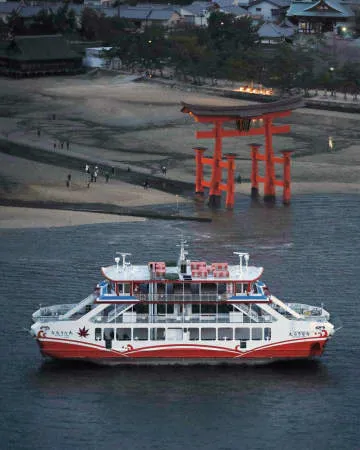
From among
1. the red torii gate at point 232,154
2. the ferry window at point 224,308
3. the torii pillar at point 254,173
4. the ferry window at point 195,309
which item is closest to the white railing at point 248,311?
the ferry window at point 224,308

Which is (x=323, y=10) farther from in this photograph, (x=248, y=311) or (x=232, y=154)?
(x=248, y=311)

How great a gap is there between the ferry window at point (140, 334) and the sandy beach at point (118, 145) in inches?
804

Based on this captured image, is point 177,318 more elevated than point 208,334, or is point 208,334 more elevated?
point 177,318

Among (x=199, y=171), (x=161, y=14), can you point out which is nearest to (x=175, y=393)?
(x=199, y=171)

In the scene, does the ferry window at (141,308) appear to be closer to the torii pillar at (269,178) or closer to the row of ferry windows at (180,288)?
the row of ferry windows at (180,288)

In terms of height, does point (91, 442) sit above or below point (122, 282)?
below

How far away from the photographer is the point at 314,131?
297ft

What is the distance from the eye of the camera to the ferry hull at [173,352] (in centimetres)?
4334

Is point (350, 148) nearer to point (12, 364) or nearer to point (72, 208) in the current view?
point (72, 208)

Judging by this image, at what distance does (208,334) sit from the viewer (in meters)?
43.5

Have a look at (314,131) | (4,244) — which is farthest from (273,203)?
(314,131)

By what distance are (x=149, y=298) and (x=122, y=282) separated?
851mm

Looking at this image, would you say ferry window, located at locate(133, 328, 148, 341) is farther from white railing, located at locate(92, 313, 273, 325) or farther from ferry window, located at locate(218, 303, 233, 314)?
ferry window, located at locate(218, 303, 233, 314)

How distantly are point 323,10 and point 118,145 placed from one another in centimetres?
5069
